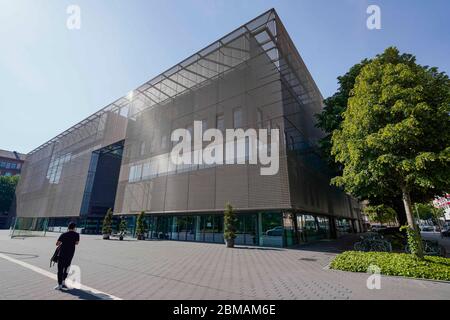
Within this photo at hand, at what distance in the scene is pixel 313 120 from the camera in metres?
27.6

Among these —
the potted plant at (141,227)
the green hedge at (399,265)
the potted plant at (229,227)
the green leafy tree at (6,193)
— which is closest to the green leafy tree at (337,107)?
the potted plant at (229,227)

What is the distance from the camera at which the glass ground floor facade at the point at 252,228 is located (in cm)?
1781

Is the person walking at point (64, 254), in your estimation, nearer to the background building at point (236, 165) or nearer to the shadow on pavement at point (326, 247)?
the background building at point (236, 165)

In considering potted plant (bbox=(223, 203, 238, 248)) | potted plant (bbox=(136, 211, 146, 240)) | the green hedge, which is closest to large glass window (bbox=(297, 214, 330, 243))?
potted plant (bbox=(223, 203, 238, 248))

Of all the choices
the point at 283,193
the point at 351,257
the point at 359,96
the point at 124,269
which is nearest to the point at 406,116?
the point at 359,96

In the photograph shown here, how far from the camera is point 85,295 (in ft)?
18.3

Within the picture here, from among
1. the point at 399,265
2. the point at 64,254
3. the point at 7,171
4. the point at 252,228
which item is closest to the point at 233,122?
the point at 252,228

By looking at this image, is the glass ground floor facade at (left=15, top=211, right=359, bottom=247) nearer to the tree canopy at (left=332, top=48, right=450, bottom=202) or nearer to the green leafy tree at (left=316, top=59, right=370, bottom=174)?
the green leafy tree at (left=316, top=59, right=370, bottom=174)

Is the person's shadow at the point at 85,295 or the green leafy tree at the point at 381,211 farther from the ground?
the green leafy tree at the point at 381,211

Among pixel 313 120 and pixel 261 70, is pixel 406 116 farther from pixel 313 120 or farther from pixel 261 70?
pixel 313 120

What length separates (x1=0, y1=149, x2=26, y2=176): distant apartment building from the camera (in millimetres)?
75750

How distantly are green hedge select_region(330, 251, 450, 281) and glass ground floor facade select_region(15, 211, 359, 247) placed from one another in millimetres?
8327

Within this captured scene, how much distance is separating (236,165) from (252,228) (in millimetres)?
5718

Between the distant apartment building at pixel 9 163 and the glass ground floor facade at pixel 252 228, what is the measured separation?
76287 mm
